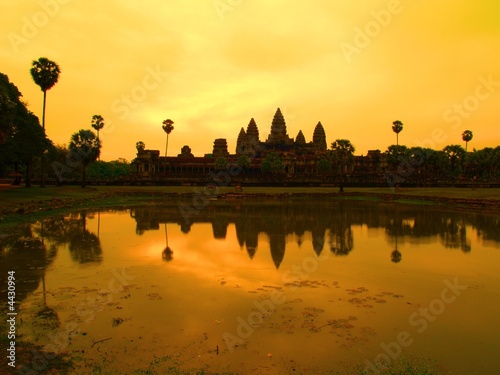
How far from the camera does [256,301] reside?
9.20 metres

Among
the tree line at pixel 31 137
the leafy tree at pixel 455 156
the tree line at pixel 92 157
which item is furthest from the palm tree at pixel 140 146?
the leafy tree at pixel 455 156

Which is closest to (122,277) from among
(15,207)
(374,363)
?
(374,363)

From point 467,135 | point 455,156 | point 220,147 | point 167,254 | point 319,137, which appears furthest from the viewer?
point 319,137

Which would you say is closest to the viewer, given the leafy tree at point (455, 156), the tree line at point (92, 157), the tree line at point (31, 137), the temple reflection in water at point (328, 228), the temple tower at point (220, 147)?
the temple reflection in water at point (328, 228)

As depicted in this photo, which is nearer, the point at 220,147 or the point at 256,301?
the point at 256,301

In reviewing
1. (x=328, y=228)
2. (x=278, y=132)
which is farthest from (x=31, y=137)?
(x=278, y=132)

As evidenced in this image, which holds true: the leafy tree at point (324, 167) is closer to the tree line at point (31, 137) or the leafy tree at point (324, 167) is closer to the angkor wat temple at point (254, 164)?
Answer: the angkor wat temple at point (254, 164)

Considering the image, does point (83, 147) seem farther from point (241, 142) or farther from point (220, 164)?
point (241, 142)

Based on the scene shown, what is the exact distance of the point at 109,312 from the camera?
8383 millimetres

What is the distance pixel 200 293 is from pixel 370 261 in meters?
6.35

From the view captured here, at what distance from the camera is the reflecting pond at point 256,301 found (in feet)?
21.3

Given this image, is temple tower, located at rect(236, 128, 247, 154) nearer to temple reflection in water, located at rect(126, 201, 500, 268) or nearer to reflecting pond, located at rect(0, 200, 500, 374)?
temple reflection in water, located at rect(126, 201, 500, 268)

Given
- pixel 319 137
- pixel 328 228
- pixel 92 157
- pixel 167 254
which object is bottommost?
pixel 167 254

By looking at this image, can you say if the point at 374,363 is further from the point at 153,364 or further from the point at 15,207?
the point at 15,207
